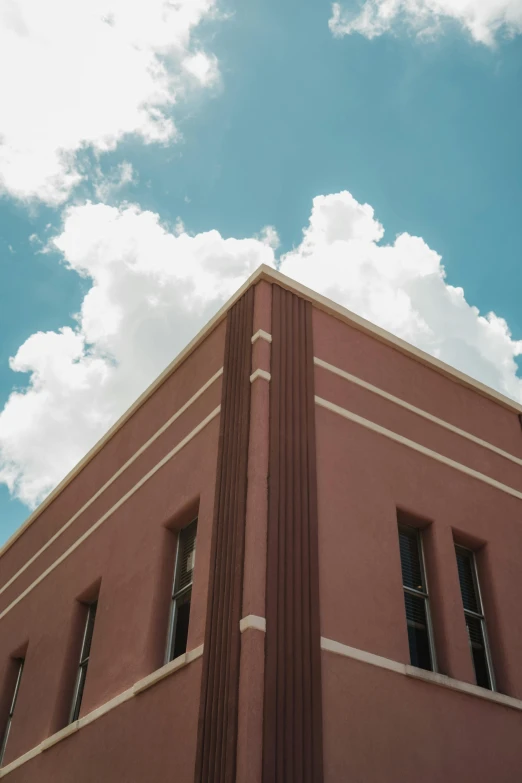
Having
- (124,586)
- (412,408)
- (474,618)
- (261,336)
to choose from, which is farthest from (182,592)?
(412,408)

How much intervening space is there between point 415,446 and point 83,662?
639 cm

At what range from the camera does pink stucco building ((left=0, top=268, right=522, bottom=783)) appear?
8.77m

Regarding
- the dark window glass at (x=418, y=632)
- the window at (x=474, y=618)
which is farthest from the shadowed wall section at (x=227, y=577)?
the window at (x=474, y=618)

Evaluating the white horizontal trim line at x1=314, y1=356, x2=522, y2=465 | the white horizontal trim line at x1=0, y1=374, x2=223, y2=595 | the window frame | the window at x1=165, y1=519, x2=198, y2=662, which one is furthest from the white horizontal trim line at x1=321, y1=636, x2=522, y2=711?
the white horizontal trim line at x1=0, y1=374, x2=223, y2=595

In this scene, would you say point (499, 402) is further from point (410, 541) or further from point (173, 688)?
point (173, 688)

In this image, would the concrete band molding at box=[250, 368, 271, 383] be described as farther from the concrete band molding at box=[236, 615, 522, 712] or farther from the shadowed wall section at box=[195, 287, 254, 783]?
the concrete band molding at box=[236, 615, 522, 712]

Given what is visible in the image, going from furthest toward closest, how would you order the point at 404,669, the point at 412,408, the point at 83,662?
the point at 412,408 → the point at 83,662 → the point at 404,669

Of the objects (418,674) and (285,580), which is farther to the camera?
(418,674)

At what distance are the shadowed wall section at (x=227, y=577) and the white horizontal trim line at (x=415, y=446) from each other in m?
1.32

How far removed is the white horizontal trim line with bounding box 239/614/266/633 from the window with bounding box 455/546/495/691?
382 centimetres

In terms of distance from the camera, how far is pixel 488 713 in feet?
33.5

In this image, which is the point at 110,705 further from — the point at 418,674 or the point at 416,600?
the point at 416,600

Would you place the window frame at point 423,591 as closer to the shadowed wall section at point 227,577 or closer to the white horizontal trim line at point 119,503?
the shadowed wall section at point 227,577

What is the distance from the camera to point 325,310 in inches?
518
